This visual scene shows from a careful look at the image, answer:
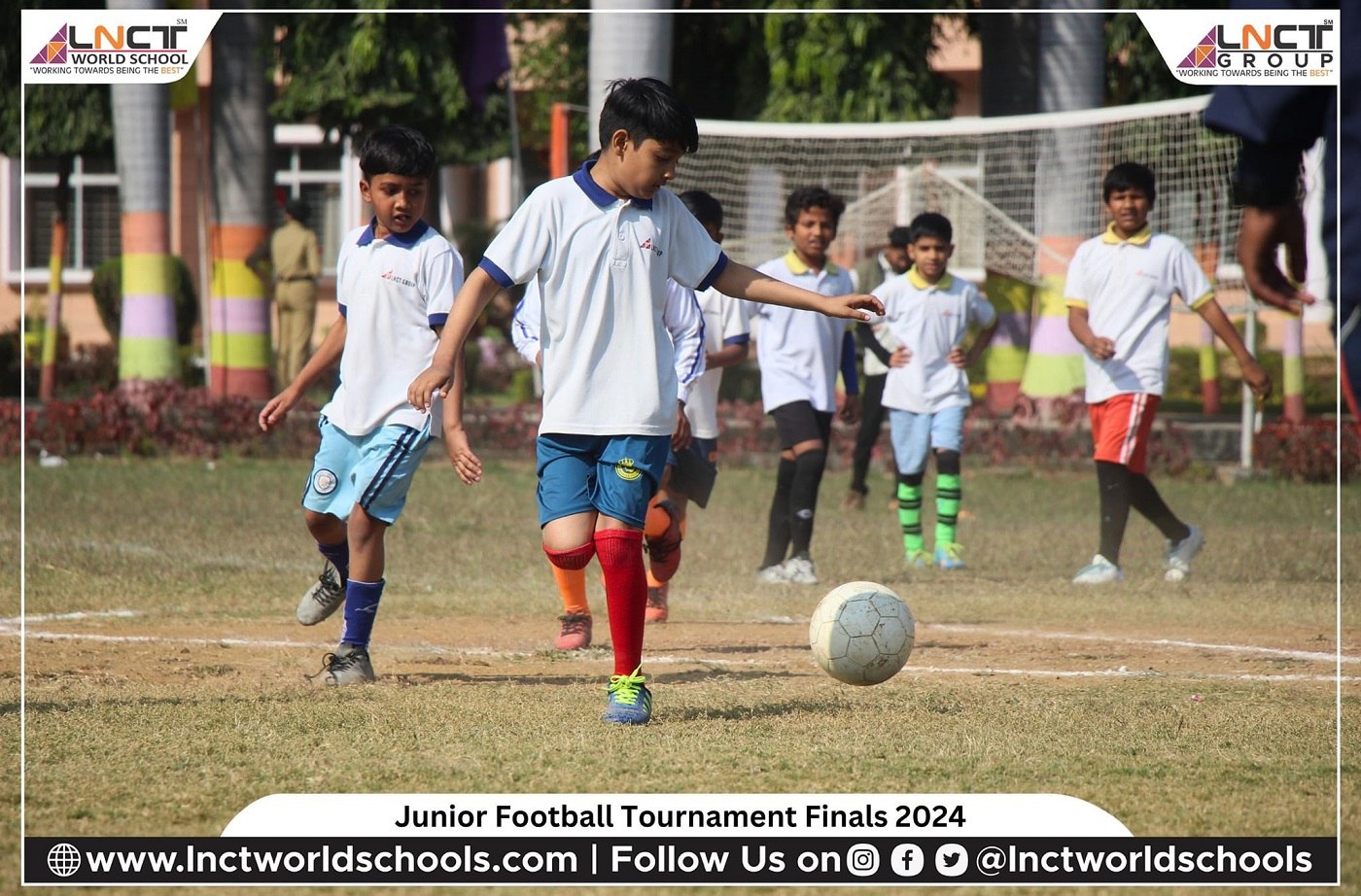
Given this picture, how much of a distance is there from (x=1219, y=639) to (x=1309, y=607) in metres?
1.34

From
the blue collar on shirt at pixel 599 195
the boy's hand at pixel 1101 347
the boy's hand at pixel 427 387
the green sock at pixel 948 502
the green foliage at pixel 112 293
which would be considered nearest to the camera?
the boy's hand at pixel 427 387

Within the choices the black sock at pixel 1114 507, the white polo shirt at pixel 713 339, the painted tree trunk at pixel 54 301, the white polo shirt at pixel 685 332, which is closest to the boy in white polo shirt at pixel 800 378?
the white polo shirt at pixel 713 339

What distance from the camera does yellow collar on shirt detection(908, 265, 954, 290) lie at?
1091 centimetres

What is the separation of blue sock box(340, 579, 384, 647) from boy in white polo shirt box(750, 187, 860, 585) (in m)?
3.63

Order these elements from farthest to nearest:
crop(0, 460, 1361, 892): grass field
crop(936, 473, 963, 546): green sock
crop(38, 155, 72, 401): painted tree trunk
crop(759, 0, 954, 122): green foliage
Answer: crop(38, 155, 72, 401): painted tree trunk
crop(759, 0, 954, 122): green foliage
crop(936, 473, 963, 546): green sock
crop(0, 460, 1361, 892): grass field

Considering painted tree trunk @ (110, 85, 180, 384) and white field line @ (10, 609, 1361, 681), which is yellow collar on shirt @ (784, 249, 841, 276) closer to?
white field line @ (10, 609, 1361, 681)

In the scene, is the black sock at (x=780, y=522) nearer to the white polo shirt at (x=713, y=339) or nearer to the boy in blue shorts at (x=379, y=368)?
the white polo shirt at (x=713, y=339)

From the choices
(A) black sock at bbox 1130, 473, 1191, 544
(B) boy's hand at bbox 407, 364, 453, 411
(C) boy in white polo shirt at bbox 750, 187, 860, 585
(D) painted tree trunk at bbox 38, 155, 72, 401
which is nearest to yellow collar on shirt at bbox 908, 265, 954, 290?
(C) boy in white polo shirt at bbox 750, 187, 860, 585

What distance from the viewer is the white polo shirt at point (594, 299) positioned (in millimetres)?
5324

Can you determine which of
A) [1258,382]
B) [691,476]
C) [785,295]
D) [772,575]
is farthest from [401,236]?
[1258,382]

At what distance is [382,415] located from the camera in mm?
6195

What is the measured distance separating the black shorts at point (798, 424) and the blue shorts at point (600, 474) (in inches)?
168

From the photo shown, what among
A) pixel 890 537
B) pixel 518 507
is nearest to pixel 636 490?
pixel 890 537

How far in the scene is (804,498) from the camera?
9.57 m
